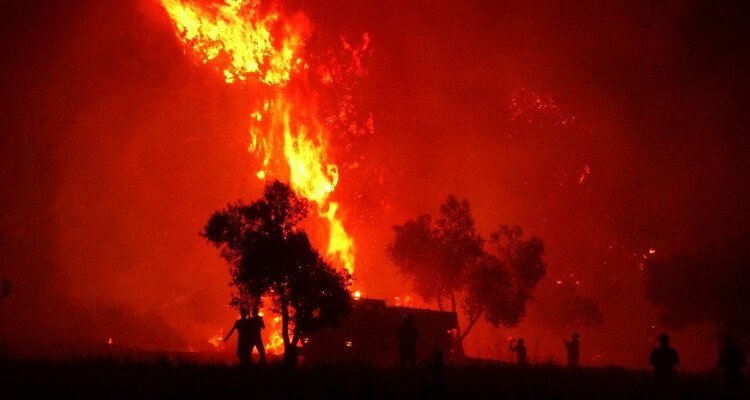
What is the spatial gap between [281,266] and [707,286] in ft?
140

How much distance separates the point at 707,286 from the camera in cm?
5769

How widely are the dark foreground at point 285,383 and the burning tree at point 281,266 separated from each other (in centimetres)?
577

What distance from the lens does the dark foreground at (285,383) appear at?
1697 centimetres

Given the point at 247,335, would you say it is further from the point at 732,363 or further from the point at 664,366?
the point at 732,363

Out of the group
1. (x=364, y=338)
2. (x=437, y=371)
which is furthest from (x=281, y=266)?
(x=437, y=371)

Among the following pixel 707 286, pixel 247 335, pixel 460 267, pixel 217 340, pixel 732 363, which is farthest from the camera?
pixel 217 340

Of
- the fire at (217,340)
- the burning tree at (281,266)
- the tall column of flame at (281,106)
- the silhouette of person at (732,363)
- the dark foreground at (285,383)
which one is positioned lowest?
the dark foreground at (285,383)

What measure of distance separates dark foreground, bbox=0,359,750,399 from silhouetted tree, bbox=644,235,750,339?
31920mm

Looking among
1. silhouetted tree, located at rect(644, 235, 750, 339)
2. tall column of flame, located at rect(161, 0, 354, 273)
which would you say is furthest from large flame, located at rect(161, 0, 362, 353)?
silhouetted tree, located at rect(644, 235, 750, 339)

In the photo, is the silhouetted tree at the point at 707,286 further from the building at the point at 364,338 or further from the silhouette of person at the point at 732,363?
the silhouette of person at the point at 732,363

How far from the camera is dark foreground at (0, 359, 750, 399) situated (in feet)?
55.7

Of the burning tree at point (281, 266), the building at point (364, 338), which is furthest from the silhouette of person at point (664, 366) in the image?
the building at point (364, 338)

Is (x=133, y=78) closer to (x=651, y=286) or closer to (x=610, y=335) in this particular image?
(x=610, y=335)

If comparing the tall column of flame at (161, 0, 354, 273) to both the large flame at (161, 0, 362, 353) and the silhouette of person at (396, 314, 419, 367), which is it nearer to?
the large flame at (161, 0, 362, 353)
